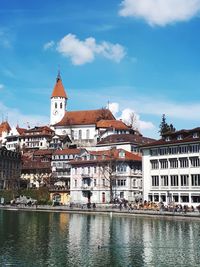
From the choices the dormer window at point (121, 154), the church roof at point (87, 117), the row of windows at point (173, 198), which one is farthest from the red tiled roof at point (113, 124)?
the row of windows at point (173, 198)

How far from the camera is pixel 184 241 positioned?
1737 inches

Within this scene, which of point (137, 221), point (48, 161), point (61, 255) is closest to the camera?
point (61, 255)

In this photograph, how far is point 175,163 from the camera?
85188 mm

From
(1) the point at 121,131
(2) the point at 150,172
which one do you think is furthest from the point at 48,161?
(2) the point at 150,172

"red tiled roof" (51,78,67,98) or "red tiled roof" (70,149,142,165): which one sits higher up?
"red tiled roof" (51,78,67,98)

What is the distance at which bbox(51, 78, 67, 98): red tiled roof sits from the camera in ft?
623

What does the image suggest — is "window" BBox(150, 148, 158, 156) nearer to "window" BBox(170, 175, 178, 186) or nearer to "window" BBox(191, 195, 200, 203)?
"window" BBox(170, 175, 178, 186)

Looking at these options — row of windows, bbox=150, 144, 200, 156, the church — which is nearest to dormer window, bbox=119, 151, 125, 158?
row of windows, bbox=150, 144, 200, 156

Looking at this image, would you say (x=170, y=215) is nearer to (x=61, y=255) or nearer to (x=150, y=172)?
(x=150, y=172)

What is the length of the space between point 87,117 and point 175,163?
82.9m

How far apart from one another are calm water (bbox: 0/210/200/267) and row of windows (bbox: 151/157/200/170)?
21.6 meters

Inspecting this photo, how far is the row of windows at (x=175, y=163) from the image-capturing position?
269 ft

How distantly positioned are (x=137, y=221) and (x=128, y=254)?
86.8 ft

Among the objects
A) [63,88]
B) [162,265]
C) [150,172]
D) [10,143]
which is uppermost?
[63,88]
